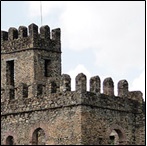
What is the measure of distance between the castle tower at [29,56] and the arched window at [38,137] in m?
3.42

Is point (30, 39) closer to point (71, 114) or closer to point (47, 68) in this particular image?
point (47, 68)

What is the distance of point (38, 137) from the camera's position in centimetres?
4322

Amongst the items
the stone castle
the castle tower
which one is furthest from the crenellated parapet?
the castle tower

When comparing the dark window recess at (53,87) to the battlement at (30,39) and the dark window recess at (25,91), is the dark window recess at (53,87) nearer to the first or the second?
the dark window recess at (25,91)

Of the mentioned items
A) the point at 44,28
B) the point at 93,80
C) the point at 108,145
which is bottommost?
the point at 108,145

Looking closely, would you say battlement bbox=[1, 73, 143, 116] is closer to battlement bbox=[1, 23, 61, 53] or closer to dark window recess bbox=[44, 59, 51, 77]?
dark window recess bbox=[44, 59, 51, 77]

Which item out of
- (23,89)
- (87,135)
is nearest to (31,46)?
(23,89)

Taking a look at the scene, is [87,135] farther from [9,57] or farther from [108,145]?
[9,57]

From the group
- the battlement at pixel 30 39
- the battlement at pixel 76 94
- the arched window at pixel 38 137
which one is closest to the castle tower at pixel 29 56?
the battlement at pixel 30 39

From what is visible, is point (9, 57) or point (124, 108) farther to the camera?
point (9, 57)

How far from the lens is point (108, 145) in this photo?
40.6 m

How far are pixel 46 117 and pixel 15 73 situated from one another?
6.29 m

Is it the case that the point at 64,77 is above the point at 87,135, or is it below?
above

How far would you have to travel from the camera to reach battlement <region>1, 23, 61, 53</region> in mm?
46594
